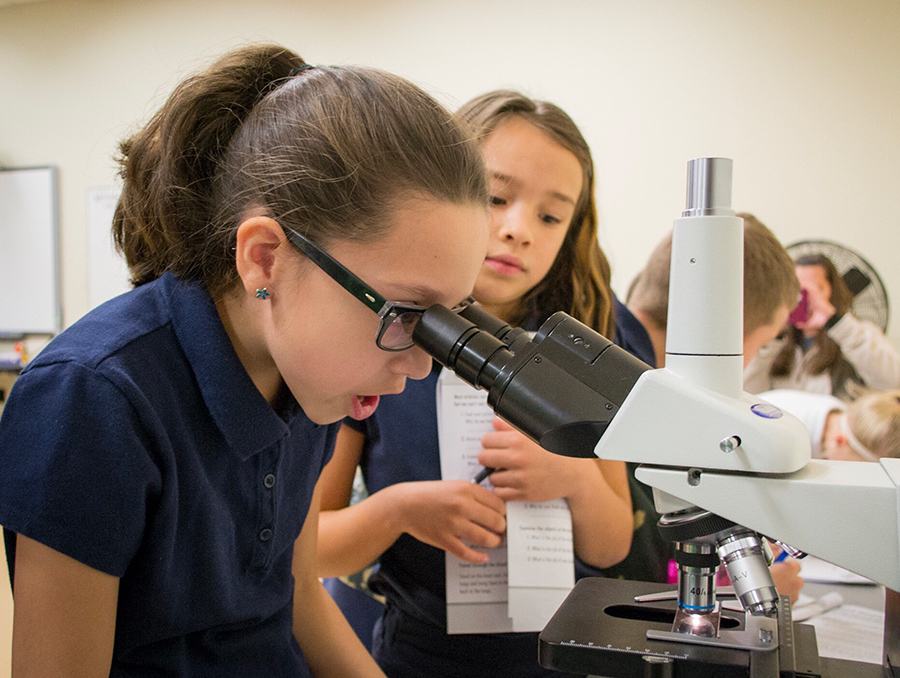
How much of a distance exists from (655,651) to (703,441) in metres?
0.23

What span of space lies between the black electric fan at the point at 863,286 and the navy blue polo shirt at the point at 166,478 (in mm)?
2437

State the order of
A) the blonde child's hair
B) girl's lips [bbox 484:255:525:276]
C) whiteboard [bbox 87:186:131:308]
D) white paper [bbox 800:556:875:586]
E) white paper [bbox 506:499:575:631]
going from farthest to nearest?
whiteboard [bbox 87:186:131:308] < the blonde child's hair < white paper [bbox 800:556:875:586] < girl's lips [bbox 484:255:525:276] < white paper [bbox 506:499:575:631]

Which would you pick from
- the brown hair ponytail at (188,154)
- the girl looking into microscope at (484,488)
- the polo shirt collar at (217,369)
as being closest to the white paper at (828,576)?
the girl looking into microscope at (484,488)

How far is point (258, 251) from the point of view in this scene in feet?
2.34

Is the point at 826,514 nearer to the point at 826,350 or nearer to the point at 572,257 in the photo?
the point at 572,257

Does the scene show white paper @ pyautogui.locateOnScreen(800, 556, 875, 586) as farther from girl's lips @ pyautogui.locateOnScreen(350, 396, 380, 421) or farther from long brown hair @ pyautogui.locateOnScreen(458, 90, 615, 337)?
girl's lips @ pyautogui.locateOnScreen(350, 396, 380, 421)

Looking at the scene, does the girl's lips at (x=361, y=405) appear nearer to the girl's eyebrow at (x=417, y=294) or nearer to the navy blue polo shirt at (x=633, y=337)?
the girl's eyebrow at (x=417, y=294)

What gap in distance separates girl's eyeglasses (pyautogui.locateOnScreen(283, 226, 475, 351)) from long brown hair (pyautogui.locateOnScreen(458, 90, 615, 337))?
59 cm

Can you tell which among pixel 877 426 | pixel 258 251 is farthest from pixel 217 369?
pixel 877 426

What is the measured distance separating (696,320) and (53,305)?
13.1 ft

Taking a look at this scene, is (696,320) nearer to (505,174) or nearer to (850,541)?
(850,541)

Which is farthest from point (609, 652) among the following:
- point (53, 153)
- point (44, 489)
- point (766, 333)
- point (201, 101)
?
point (53, 153)

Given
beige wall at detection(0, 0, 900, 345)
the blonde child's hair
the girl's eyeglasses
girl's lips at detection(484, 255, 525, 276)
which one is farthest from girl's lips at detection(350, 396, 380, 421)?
beige wall at detection(0, 0, 900, 345)

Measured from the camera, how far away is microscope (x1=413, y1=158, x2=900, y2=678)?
0.57 m
